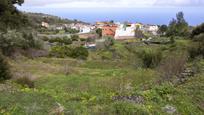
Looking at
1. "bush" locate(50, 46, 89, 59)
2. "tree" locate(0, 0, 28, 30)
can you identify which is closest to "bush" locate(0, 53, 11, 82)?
"tree" locate(0, 0, 28, 30)

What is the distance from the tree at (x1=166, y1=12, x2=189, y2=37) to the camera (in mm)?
57278

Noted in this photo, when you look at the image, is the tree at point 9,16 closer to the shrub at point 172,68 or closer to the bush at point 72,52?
the bush at point 72,52

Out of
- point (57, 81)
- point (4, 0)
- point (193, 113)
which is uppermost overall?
point (4, 0)

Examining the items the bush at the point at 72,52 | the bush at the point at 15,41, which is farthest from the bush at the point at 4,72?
the bush at the point at 72,52

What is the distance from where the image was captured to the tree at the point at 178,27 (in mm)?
57278

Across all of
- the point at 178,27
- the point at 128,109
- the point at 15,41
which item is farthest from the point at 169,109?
the point at 178,27

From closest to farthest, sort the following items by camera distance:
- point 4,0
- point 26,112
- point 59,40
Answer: point 26,112 < point 4,0 < point 59,40

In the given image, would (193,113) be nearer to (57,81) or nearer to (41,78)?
(57,81)

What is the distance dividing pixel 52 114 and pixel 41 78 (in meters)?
8.49

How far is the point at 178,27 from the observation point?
6203 cm

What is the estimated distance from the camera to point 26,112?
670 centimetres

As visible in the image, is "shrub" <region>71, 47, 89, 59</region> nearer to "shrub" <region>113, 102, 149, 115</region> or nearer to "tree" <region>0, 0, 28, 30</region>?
"tree" <region>0, 0, 28, 30</region>

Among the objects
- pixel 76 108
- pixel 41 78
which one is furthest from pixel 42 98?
pixel 41 78

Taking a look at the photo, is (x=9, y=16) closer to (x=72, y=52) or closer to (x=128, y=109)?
(x=72, y=52)
